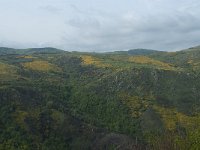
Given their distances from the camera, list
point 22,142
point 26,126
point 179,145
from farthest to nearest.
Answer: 1. point 26,126
2. point 22,142
3. point 179,145

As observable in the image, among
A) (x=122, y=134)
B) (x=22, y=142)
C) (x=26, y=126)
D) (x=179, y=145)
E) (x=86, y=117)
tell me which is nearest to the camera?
(x=179, y=145)

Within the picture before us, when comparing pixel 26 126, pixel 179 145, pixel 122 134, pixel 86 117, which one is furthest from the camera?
pixel 86 117

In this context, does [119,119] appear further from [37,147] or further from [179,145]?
[179,145]

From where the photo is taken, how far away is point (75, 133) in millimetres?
170250

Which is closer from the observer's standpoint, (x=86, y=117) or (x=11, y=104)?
(x=11, y=104)

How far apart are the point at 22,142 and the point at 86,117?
45.9 meters

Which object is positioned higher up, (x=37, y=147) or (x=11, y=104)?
(x=11, y=104)

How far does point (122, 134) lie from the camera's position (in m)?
176

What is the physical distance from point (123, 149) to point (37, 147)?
113 feet

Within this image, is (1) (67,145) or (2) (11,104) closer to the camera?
(1) (67,145)

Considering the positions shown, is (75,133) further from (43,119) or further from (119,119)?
(119,119)

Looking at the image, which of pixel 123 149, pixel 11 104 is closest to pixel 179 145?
pixel 123 149

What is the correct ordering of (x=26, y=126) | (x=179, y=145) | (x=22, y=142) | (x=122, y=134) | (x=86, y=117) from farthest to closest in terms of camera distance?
(x=86, y=117)
(x=122, y=134)
(x=26, y=126)
(x=22, y=142)
(x=179, y=145)

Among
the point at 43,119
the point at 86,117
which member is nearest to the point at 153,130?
the point at 86,117
